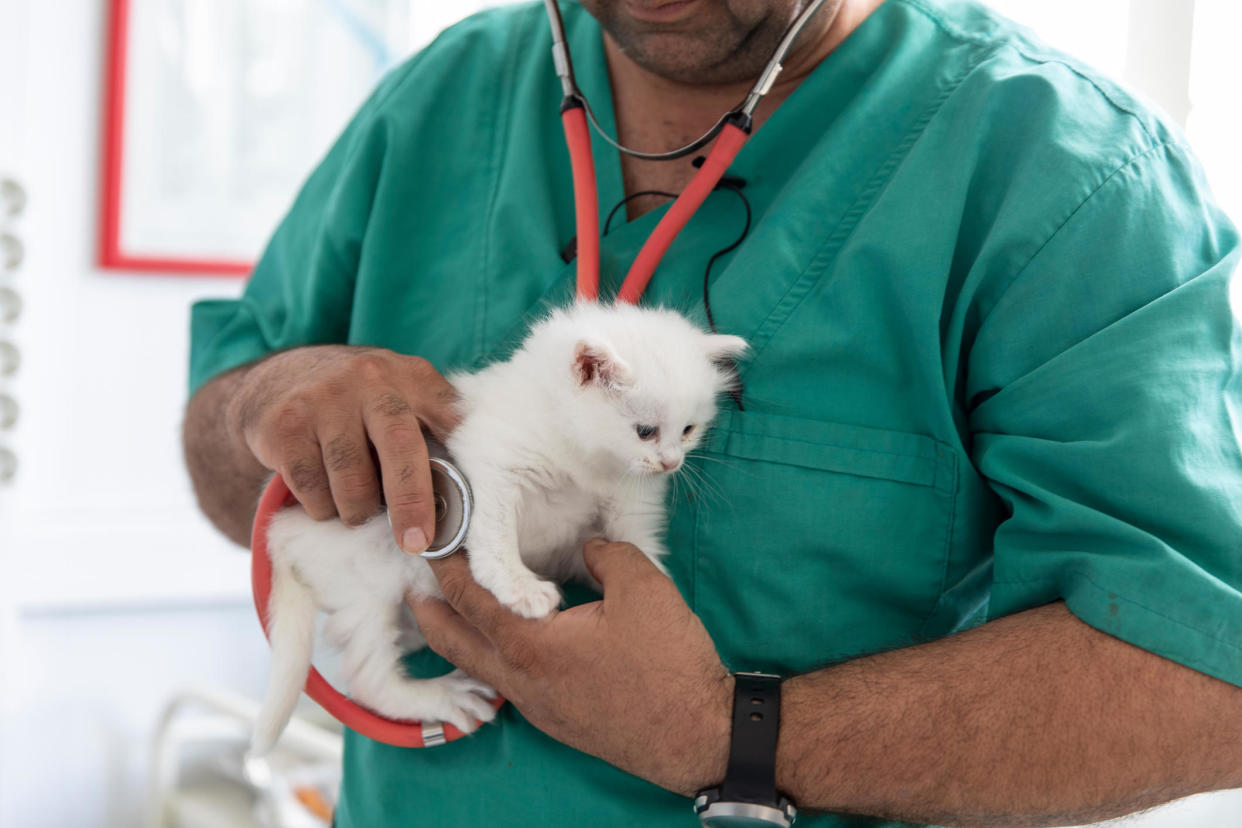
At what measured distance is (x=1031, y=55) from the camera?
43.9 inches

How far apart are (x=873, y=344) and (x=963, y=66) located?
364mm

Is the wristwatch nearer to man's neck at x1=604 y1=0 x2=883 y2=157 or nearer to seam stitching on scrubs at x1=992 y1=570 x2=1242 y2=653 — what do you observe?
seam stitching on scrubs at x1=992 y1=570 x2=1242 y2=653

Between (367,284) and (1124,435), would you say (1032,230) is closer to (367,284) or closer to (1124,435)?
(1124,435)

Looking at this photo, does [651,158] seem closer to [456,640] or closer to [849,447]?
[849,447]

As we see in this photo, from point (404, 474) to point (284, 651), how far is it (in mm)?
308

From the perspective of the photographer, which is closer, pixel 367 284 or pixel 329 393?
pixel 329 393

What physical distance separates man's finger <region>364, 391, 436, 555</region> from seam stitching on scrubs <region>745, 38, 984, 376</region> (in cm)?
39

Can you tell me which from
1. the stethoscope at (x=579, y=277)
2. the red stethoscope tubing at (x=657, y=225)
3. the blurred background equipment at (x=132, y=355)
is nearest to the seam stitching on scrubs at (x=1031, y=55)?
the stethoscope at (x=579, y=277)

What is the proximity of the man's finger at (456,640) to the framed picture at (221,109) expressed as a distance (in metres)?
1.84

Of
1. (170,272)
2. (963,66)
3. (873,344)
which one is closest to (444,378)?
(873,344)

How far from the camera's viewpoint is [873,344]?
42.6 inches

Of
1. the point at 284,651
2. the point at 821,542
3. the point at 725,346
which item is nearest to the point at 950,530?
the point at 821,542

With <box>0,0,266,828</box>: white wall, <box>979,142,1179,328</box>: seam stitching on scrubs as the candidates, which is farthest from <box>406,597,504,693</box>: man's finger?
<box>0,0,266,828</box>: white wall

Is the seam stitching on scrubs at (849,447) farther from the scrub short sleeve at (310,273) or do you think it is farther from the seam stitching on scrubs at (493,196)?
the scrub short sleeve at (310,273)
